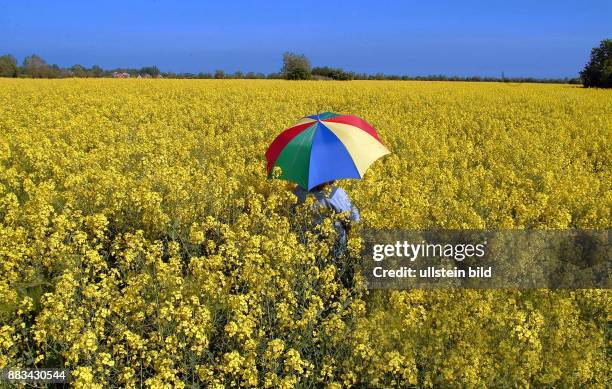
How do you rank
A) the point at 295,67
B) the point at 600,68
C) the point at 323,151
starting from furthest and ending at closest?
1. the point at 295,67
2. the point at 600,68
3. the point at 323,151

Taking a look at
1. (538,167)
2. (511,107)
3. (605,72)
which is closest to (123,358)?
(538,167)

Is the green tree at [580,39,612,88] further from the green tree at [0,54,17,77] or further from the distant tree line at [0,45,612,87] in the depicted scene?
the green tree at [0,54,17,77]

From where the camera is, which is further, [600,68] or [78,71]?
[78,71]

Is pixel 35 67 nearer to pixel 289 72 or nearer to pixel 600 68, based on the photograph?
pixel 289 72

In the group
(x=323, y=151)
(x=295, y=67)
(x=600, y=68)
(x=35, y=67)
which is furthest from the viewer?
(x=295, y=67)

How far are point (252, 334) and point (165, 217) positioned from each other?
2.08 meters

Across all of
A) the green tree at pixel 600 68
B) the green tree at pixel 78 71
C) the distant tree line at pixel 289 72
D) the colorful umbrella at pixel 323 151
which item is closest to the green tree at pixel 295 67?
the distant tree line at pixel 289 72

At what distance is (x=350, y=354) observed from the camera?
12.3ft

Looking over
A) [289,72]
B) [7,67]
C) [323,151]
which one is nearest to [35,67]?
[7,67]

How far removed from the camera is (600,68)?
39.6 meters

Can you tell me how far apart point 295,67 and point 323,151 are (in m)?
44.3

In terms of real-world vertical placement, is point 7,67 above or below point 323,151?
above

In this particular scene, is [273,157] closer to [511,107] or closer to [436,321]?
[436,321]

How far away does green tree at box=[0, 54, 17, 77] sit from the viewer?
145 feet
